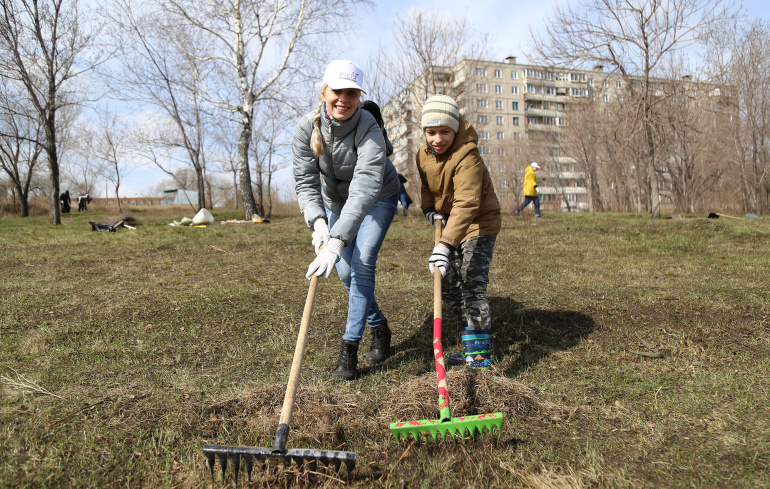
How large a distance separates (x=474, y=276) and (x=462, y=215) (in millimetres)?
491

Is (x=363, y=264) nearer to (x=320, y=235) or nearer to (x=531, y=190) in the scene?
(x=320, y=235)

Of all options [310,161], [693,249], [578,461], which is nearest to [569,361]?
[578,461]

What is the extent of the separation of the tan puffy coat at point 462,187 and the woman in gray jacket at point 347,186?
29 cm

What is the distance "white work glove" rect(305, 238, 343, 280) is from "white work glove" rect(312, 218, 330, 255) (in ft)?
0.40

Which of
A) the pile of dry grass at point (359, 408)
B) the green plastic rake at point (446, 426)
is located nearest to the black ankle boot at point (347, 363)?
the pile of dry grass at point (359, 408)

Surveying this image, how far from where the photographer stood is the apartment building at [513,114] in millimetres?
16422

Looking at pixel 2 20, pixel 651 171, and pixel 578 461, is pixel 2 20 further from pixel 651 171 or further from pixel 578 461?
pixel 651 171

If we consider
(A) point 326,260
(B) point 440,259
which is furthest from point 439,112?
(A) point 326,260

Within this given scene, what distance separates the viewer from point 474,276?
3.35 metres

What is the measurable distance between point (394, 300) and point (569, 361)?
1.92 metres

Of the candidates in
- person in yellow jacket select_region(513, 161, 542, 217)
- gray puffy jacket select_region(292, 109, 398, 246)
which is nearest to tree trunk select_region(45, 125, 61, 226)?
person in yellow jacket select_region(513, 161, 542, 217)

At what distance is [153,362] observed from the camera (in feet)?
11.8

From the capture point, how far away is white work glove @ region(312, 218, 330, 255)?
3086 mm

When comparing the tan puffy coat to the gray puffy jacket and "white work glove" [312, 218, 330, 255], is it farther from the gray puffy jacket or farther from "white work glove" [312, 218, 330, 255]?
"white work glove" [312, 218, 330, 255]
